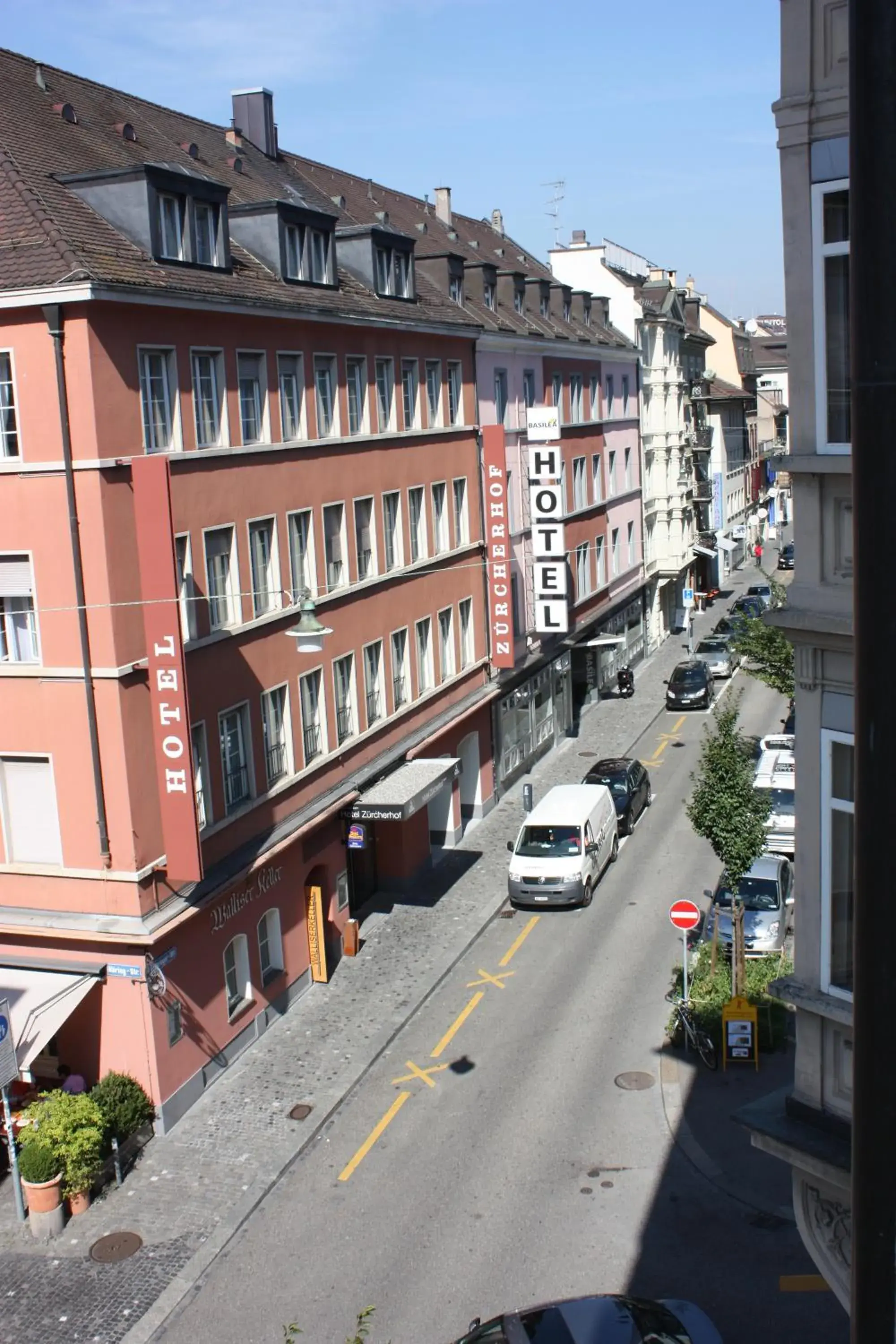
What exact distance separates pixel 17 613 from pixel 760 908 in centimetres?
1605

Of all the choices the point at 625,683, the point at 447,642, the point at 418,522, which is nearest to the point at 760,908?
the point at 447,642

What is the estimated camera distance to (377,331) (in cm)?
3038

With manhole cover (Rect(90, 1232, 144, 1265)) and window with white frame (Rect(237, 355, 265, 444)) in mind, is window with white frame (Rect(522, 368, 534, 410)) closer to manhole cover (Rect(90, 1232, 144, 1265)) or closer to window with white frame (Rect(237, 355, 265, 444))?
window with white frame (Rect(237, 355, 265, 444))

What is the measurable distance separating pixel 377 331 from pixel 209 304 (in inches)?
333

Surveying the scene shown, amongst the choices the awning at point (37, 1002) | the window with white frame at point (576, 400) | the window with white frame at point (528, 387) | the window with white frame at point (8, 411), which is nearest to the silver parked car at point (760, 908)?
the awning at point (37, 1002)

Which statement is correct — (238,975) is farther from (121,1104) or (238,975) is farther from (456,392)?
(456,392)

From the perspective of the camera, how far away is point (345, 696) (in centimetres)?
2869

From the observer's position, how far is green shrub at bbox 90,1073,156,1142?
66.0ft

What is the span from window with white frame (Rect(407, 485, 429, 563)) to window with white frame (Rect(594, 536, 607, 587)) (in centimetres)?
1884

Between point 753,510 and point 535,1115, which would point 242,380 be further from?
point 753,510

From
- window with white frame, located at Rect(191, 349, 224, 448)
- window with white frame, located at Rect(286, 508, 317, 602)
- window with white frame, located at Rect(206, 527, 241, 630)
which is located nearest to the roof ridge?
window with white frame, located at Rect(191, 349, 224, 448)

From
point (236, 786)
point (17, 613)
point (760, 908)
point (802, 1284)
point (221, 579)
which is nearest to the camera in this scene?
point (802, 1284)

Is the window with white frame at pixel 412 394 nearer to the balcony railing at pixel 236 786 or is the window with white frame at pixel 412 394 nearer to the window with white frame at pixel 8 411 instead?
the balcony railing at pixel 236 786

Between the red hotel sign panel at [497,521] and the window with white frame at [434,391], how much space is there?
2.17m
